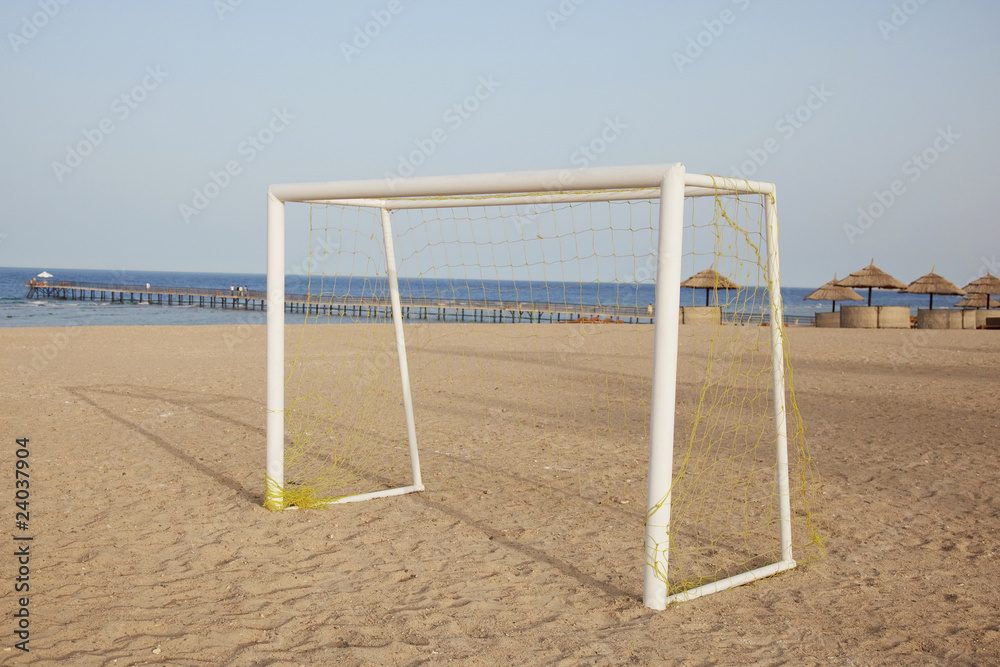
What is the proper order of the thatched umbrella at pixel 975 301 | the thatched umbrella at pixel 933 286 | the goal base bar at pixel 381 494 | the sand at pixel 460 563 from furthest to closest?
the thatched umbrella at pixel 975 301
the thatched umbrella at pixel 933 286
the goal base bar at pixel 381 494
the sand at pixel 460 563

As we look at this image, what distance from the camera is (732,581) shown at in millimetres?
3408

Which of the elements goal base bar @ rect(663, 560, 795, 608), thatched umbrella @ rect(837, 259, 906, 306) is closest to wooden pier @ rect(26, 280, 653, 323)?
thatched umbrella @ rect(837, 259, 906, 306)

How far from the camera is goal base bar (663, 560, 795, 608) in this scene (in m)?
3.23

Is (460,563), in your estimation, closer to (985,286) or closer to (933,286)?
(933,286)

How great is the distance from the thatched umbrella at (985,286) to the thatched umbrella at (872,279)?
456cm

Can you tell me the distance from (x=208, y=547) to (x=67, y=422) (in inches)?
163

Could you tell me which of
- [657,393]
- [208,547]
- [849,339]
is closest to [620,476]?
[657,393]

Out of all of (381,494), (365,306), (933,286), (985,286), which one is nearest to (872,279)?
(933,286)

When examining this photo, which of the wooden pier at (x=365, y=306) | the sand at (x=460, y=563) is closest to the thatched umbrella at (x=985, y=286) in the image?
the wooden pier at (x=365, y=306)

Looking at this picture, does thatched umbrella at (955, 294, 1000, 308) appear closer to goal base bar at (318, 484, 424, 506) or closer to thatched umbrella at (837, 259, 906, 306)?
thatched umbrella at (837, 259, 906, 306)

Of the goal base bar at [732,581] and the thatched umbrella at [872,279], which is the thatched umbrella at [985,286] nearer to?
the thatched umbrella at [872,279]

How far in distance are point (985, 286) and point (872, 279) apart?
253 inches

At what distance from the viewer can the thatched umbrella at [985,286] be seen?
2769 cm

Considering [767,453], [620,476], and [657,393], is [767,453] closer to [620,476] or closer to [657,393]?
[620,476]
